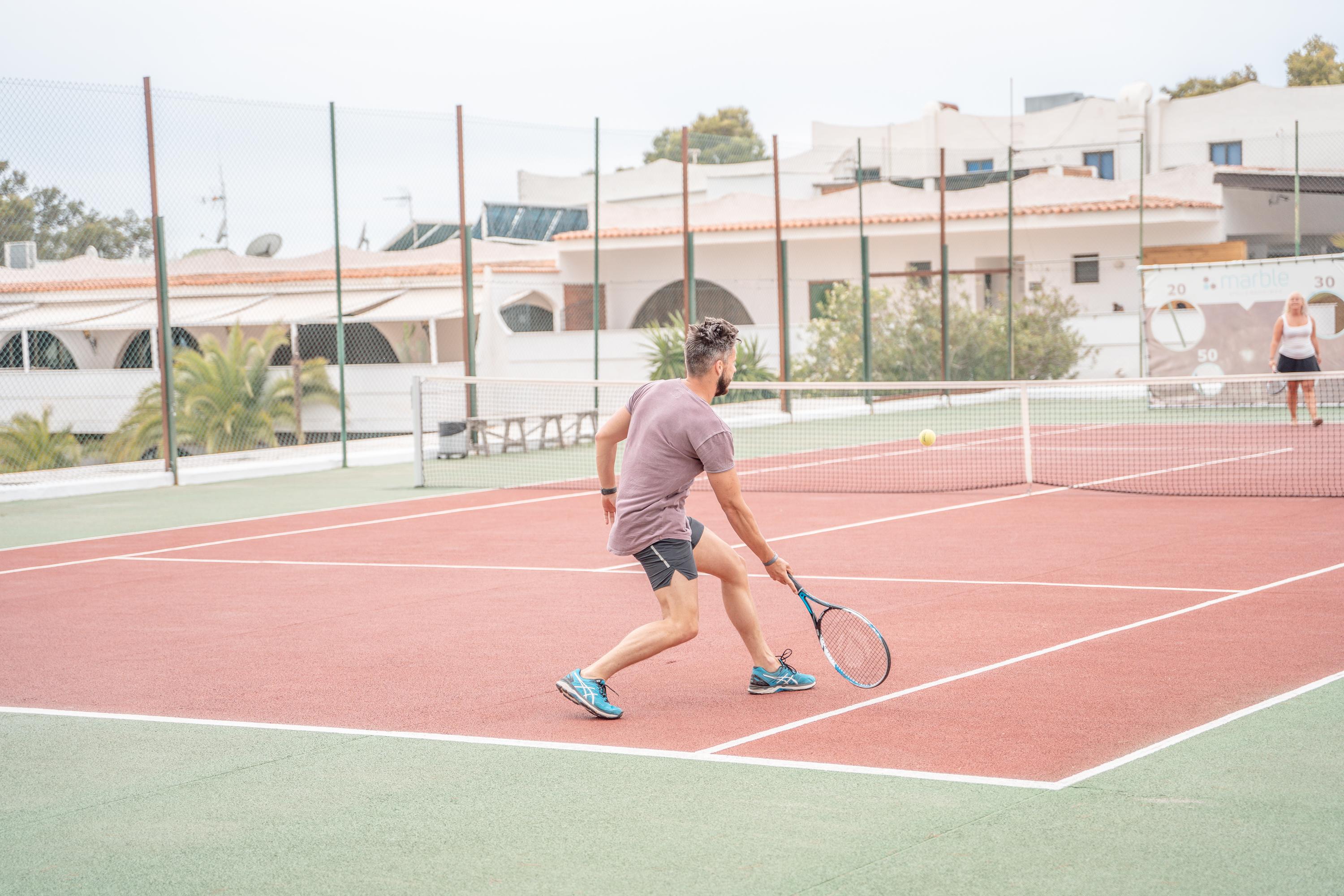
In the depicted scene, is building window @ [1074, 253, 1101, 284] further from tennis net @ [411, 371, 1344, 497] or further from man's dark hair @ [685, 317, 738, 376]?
man's dark hair @ [685, 317, 738, 376]

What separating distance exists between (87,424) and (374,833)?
46.5 feet

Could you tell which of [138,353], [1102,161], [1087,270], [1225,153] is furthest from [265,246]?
[1225,153]

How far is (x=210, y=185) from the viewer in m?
16.1

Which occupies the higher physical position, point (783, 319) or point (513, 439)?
point (783, 319)

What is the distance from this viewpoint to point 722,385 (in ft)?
19.1

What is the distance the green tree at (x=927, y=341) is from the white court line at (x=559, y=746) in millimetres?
21033

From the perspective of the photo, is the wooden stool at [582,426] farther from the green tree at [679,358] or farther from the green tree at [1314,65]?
the green tree at [1314,65]

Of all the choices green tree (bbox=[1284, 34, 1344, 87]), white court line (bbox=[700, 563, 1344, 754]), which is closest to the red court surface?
white court line (bbox=[700, 563, 1344, 754])

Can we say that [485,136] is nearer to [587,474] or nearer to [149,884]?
[587,474]

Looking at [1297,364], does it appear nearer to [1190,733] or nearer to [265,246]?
[265,246]

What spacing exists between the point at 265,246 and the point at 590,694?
13773mm

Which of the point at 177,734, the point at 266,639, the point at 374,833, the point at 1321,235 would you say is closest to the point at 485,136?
the point at 266,639

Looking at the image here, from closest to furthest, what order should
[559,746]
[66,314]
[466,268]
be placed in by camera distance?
[559,746] < [66,314] < [466,268]

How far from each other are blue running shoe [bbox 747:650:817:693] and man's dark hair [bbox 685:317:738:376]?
1.24m
